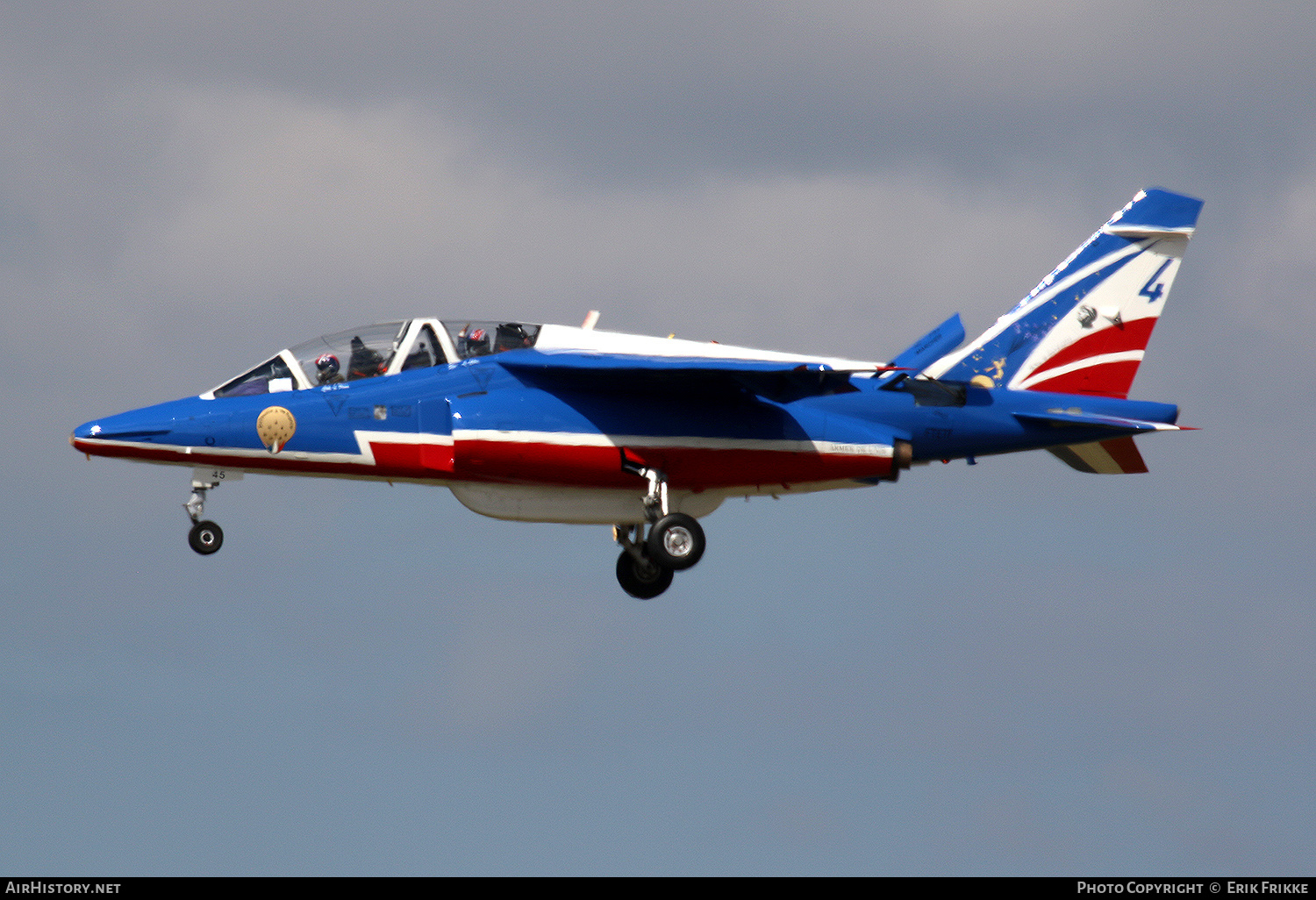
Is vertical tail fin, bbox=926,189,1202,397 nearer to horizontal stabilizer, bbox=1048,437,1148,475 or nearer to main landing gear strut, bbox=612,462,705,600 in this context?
horizontal stabilizer, bbox=1048,437,1148,475

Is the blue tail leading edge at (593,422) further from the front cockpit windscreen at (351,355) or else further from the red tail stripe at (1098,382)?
the red tail stripe at (1098,382)

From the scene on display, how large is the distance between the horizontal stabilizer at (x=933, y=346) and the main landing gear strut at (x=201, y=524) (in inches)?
418

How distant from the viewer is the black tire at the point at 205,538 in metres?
25.8

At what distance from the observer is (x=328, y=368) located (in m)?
26.4

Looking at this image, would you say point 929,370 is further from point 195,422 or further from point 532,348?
point 195,422

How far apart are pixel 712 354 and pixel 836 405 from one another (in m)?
2.17

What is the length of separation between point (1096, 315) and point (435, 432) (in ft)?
36.1

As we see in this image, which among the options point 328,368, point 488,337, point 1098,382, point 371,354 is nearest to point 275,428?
point 328,368

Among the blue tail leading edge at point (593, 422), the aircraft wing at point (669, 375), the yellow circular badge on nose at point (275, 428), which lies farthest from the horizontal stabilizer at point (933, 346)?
the yellow circular badge on nose at point (275, 428)

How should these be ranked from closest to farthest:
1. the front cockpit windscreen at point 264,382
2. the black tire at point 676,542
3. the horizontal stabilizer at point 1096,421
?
1. the black tire at point 676,542
2. the front cockpit windscreen at point 264,382
3. the horizontal stabilizer at point 1096,421

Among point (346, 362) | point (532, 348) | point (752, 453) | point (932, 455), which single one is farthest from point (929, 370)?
point (346, 362)

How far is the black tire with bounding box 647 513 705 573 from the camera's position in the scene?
2591cm

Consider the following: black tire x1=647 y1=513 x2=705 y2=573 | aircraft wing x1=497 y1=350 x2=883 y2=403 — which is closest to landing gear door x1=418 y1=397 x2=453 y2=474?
aircraft wing x1=497 y1=350 x2=883 y2=403

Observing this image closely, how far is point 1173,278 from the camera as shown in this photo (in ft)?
96.6
